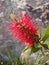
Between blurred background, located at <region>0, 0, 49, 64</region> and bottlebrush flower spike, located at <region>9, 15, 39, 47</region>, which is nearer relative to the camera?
bottlebrush flower spike, located at <region>9, 15, 39, 47</region>

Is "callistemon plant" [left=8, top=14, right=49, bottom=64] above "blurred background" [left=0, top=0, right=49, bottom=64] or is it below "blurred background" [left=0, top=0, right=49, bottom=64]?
above

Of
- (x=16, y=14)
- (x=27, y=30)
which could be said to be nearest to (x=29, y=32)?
(x=27, y=30)

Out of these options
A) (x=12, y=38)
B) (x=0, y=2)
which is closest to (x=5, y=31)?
(x=12, y=38)

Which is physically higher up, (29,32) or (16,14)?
(29,32)

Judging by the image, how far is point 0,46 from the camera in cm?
280

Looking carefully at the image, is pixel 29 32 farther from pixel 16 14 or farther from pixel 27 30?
pixel 16 14

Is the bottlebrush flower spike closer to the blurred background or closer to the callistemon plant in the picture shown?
the callistemon plant

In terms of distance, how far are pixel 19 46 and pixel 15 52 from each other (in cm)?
7

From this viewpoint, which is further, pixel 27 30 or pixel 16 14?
pixel 16 14

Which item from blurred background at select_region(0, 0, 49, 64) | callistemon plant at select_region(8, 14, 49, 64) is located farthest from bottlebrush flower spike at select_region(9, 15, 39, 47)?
blurred background at select_region(0, 0, 49, 64)

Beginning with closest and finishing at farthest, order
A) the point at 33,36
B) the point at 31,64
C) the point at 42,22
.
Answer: the point at 33,36
the point at 31,64
the point at 42,22

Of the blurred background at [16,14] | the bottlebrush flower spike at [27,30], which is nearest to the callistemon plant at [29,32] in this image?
the bottlebrush flower spike at [27,30]

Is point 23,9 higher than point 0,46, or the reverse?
point 23,9

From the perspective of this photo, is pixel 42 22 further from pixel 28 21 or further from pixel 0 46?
pixel 28 21
